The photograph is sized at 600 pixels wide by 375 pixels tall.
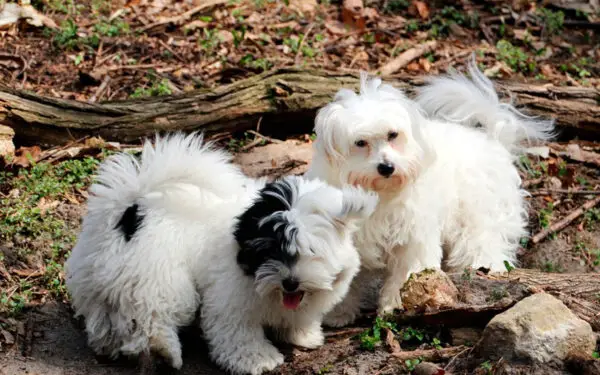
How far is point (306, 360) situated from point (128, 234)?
3.95 ft

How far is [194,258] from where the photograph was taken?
4.29 m

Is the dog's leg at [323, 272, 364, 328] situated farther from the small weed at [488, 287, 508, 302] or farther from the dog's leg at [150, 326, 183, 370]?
the dog's leg at [150, 326, 183, 370]

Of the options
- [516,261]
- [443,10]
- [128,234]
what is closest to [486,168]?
[516,261]

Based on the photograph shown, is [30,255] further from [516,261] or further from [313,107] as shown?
[516,261]

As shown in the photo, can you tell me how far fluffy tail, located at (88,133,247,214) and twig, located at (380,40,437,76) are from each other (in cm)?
391

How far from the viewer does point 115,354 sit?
14.0ft

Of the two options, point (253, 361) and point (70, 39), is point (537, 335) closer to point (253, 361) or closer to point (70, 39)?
point (253, 361)

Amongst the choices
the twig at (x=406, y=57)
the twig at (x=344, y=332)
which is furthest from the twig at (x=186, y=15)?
the twig at (x=344, y=332)

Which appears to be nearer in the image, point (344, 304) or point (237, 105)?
point (344, 304)

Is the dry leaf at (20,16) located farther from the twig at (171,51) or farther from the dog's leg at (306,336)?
the dog's leg at (306,336)

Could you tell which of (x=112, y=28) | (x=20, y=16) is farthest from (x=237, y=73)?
(x=20, y=16)

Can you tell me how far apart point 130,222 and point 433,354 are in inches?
69.7

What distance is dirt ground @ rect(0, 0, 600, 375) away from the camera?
4548mm

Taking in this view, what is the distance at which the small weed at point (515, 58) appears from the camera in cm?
836
